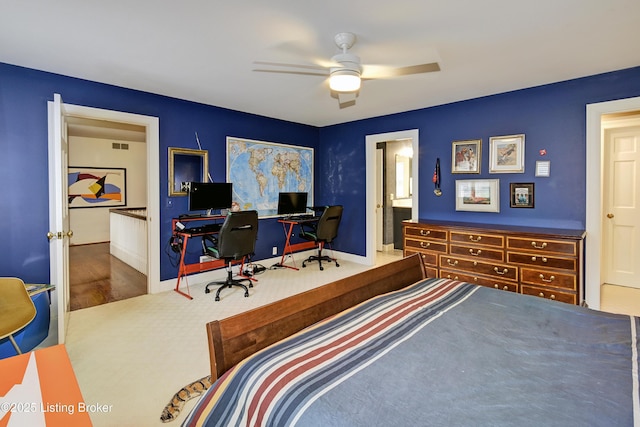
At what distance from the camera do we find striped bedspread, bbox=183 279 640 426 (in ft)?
3.11

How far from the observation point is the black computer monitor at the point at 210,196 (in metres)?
3.94

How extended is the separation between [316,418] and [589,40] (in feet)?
10.6

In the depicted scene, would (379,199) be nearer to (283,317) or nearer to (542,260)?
(542,260)

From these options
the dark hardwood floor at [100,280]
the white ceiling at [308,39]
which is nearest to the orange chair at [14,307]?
the dark hardwood floor at [100,280]

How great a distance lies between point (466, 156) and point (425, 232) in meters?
1.17

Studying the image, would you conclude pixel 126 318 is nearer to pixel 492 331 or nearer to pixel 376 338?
pixel 376 338

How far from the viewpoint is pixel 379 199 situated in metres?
6.16

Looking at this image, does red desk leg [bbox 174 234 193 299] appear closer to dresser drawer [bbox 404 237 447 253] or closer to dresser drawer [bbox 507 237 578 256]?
dresser drawer [bbox 404 237 447 253]

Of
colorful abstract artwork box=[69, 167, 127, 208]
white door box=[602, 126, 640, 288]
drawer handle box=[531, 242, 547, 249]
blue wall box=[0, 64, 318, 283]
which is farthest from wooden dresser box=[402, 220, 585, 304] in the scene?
colorful abstract artwork box=[69, 167, 127, 208]

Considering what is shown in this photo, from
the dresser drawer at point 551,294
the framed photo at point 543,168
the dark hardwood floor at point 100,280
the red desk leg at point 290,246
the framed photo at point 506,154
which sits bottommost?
the dark hardwood floor at point 100,280

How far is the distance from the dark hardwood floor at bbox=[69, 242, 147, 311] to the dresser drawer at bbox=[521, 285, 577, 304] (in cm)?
430

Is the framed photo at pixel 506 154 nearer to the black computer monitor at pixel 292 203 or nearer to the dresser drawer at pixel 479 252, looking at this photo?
the dresser drawer at pixel 479 252

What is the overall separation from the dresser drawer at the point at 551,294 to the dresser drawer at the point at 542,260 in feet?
0.77

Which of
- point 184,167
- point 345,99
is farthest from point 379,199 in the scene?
point 184,167
